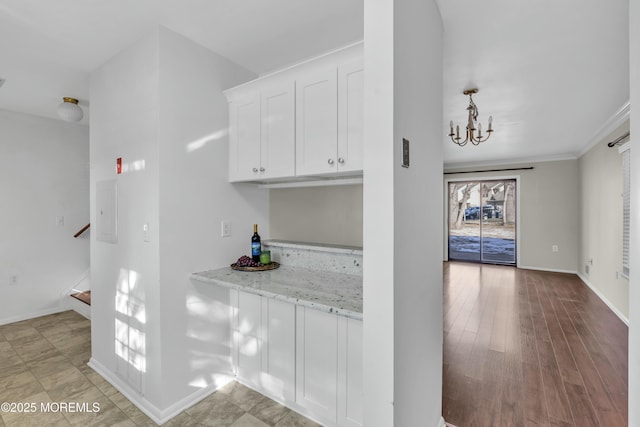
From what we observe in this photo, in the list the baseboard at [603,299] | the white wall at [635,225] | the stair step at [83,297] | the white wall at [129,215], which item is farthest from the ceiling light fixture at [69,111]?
the baseboard at [603,299]

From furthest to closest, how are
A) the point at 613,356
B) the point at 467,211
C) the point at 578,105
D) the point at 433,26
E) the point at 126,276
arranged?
the point at 467,211
the point at 578,105
the point at 613,356
the point at 126,276
the point at 433,26

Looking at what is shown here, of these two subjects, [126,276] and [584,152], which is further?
[584,152]

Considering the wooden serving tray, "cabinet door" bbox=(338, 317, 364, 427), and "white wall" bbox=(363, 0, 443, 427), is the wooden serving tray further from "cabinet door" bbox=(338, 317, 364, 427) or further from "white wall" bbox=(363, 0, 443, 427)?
"white wall" bbox=(363, 0, 443, 427)

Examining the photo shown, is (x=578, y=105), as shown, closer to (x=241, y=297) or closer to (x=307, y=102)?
(x=307, y=102)

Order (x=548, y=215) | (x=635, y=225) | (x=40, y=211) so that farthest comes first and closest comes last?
(x=548, y=215) → (x=40, y=211) → (x=635, y=225)

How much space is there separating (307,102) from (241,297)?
1.45m

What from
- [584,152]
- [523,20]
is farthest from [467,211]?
[523,20]

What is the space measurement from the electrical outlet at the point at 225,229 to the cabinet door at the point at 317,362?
0.84m

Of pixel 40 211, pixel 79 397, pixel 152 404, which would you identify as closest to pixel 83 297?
pixel 40 211

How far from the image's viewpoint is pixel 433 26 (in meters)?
1.62

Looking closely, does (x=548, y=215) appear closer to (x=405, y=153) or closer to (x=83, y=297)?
(x=405, y=153)

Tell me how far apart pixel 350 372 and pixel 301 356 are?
348 millimetres

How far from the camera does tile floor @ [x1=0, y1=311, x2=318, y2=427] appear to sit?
6.31 feet

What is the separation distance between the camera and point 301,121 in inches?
77.0
